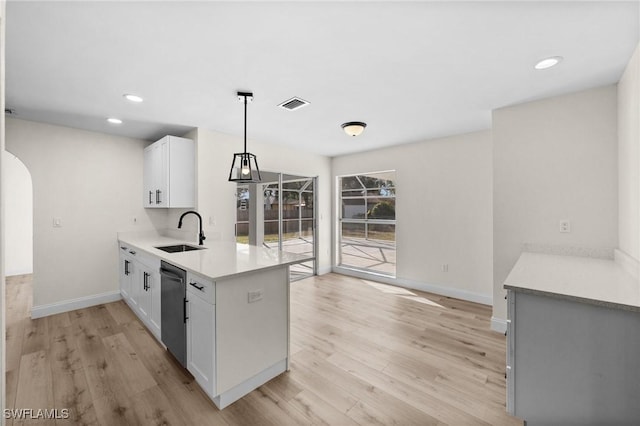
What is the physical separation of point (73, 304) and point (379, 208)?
5032mm

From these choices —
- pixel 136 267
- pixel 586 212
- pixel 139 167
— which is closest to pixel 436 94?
pixel 586 212

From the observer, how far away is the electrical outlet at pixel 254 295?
1.99m

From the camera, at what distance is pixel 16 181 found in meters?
5.24

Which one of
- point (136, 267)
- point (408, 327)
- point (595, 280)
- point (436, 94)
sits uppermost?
point (436, 94)

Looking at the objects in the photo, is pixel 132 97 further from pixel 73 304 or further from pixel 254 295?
pixel 73 304

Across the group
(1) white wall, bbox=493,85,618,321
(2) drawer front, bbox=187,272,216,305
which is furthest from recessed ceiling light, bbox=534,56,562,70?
(2) drawer front, bbox=187,272,216,305

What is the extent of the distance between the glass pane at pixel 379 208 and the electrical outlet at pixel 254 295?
370 centimetres

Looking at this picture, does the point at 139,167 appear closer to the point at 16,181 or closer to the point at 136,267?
the point at 136,267

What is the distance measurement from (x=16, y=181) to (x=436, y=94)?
7500mm

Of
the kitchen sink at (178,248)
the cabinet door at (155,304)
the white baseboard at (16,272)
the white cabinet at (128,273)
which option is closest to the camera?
the cabinet door at (155,304)

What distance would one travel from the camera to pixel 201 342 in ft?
6.38

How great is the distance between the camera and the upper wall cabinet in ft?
11.6

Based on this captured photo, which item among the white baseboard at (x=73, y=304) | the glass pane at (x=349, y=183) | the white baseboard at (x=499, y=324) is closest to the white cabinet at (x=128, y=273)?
the white baseboard at (x=73, y=304)

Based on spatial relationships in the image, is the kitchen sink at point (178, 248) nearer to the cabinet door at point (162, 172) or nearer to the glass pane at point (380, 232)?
the cabinet door at point (162, 172)
